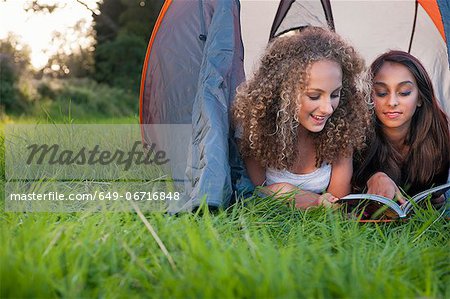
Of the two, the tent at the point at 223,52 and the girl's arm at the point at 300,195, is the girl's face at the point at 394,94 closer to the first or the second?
the tent at the point at 223,52

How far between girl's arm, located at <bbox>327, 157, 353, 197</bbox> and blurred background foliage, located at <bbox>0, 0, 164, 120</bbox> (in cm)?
651

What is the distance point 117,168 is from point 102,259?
1.41 metres

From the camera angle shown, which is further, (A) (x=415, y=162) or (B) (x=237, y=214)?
(A) (x=415, y=162)

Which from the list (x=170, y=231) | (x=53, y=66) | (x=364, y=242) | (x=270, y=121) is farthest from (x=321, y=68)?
(x=53, y=66)

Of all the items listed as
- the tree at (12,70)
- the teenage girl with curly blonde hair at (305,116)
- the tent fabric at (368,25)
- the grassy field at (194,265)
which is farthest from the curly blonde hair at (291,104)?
the tree at (12,70)

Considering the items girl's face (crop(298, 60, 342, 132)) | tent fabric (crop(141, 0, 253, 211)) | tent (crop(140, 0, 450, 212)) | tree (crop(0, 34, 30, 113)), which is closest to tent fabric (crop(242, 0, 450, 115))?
tent (crop(140, 0, 450, 212))

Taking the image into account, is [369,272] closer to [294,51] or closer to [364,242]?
[364,242]

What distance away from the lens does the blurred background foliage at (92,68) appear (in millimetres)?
8852

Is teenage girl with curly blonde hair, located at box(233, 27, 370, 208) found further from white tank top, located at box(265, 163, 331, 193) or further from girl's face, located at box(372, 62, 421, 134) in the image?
girl's face, located at box(372, 62, 421, 134)

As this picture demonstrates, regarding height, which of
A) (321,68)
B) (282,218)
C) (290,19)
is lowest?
(282,218)

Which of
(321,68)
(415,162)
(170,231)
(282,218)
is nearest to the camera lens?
(170,231)

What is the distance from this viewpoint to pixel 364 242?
5.57ft

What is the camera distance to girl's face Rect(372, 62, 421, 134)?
95.8 inches

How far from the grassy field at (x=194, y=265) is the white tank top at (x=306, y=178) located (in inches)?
23.0
